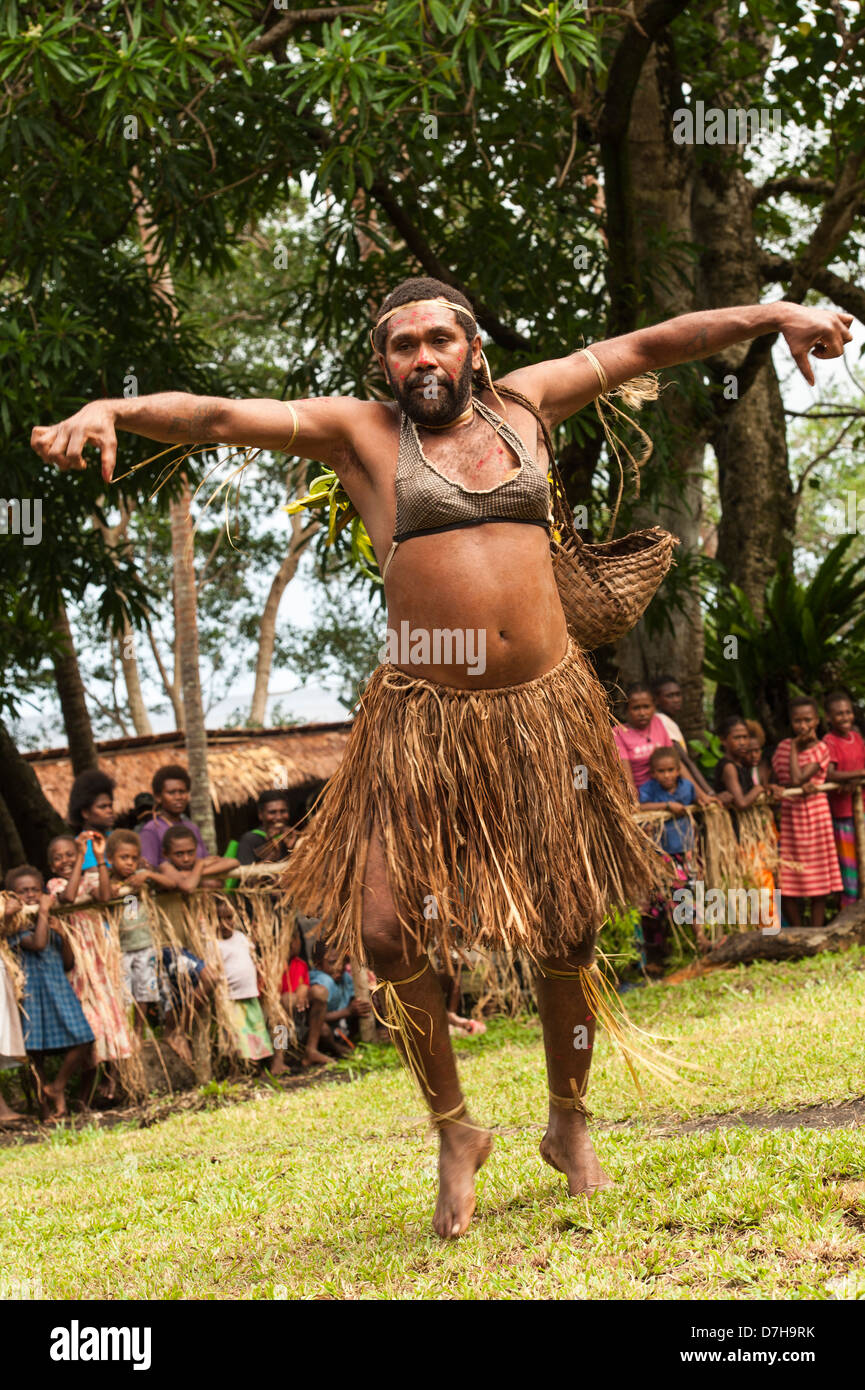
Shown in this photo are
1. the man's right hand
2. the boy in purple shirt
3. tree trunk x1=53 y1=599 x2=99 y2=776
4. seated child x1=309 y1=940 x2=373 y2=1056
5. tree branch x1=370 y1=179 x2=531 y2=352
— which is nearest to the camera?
the man's right hand

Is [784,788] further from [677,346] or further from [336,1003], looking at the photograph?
[677,346]

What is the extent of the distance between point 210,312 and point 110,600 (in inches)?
328

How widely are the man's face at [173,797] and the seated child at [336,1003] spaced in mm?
1127

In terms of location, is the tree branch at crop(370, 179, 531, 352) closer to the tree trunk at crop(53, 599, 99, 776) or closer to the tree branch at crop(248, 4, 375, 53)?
the tree branch at crop(248, 4, 375, 53)

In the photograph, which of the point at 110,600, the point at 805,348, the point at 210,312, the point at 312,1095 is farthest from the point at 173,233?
the point at 210,312

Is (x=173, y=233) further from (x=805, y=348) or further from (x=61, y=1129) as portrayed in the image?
(x=805, y=348)

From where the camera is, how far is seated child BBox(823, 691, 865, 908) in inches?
328

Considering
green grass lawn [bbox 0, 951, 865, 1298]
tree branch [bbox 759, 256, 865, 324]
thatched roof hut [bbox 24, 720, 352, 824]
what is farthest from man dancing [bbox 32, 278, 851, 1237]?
thatched roof hut [bbox 24, 720, 352, 824]

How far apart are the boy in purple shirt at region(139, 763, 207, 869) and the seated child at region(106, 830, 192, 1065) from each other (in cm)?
72

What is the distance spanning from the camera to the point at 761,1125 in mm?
3668

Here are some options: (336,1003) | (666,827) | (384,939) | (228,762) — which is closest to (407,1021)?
(384,939)

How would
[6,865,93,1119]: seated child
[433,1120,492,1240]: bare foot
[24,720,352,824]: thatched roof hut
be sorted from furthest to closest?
[24,720,352,824]: thatched roof hut, [6,865,93,1119]: seated child, [433,1120,492,1240]: bare foot

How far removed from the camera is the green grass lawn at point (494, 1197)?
2557mm

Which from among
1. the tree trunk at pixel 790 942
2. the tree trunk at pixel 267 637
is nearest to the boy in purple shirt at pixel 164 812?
the tree trunk at pixel 790 942
